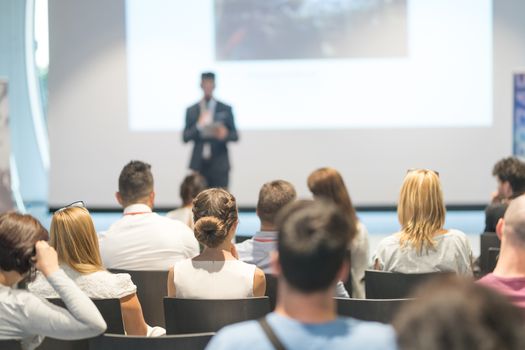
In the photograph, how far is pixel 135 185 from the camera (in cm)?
412

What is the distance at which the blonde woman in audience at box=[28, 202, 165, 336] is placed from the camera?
2850mm

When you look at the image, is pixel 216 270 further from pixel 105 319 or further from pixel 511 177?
pixel 511 177

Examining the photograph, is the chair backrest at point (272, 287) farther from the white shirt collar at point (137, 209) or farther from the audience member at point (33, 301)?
the audience member at point (33, 301)

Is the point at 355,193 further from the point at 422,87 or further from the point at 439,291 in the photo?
the point at 439,291

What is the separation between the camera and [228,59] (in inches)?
385

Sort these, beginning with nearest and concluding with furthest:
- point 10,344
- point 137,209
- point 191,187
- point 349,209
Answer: point 10,344 → point 137,209 → point 349,209 → point 191,187

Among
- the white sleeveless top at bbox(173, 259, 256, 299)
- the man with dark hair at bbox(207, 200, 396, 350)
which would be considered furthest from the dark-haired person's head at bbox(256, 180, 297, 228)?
the man with dark hair at bbox(207, 200, 396, 350)

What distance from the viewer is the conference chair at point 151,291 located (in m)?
3.41

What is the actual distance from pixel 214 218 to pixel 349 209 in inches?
50.9

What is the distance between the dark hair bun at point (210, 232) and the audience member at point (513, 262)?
3.29 feet

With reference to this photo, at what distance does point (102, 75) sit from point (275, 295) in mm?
7481

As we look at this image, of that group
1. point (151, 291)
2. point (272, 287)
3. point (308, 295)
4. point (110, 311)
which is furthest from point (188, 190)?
point (308, 295)

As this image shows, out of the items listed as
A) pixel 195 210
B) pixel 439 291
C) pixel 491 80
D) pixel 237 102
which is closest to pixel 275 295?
pixel 195 210

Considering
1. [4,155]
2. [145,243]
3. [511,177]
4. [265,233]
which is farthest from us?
[4,155]
